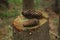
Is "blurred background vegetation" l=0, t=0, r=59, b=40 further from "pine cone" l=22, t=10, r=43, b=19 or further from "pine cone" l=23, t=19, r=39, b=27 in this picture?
"pine cone" l=23, t=19, r=39, b=27

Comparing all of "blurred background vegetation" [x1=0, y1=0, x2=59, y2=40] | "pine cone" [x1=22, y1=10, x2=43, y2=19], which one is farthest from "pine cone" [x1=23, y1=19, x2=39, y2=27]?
"blurred background vegetation" [x1=0, y1=0, x2=59, y2=40]

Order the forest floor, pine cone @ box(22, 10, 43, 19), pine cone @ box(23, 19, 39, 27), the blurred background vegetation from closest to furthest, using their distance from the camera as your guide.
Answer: pine cone @ box(23, 19, 39, 27)
pine cone @ box(22, 10, 43, 19)
the forest floor
the blurred background vegetation

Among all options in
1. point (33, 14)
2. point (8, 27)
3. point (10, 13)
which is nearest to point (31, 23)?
point (33, 14)

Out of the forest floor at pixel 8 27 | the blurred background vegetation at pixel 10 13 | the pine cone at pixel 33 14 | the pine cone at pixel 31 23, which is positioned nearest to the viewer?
the pine cone at pixel 31 23

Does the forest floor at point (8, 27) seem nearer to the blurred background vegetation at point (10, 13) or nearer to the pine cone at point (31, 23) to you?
the blurred background vegetation at point (10, 13)

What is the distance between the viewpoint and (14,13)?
5.73 metres

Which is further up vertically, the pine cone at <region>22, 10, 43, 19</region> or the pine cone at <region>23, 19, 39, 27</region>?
the pine cone at <region>22, 10, 43, 19</region>

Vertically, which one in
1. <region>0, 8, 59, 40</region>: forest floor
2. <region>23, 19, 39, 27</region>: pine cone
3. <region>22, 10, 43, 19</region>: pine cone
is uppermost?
<region>22, 10, 43, 19</region>: pine cone

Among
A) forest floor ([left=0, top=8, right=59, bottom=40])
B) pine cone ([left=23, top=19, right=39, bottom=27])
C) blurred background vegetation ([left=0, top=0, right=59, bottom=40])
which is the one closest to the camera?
pine cone ([left=23, top=19, right=39, bottom=27])

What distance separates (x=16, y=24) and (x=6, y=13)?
10.7 ft

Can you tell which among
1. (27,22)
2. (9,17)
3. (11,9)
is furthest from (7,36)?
(27,22)

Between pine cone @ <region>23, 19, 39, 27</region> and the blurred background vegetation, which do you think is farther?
the blurred background vegetation

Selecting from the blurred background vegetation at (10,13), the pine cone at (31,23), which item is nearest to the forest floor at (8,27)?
the blurred background vegetation at (10,13)

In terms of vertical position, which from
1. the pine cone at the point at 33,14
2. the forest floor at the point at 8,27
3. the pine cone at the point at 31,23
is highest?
the pine cone at the point at 33,14
